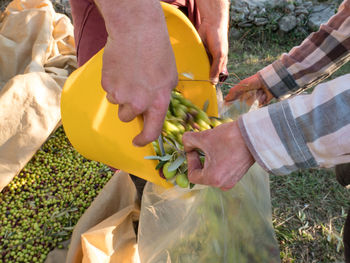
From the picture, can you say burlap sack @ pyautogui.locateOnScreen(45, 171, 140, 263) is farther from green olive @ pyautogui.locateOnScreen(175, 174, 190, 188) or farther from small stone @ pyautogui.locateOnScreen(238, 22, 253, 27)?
small stone @ pyautogui.locateOnScreen(238, 22, 253, 27)

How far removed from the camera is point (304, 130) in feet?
3.16

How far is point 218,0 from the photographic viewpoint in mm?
1564

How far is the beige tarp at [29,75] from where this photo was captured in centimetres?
219

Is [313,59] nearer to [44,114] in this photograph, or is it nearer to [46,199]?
[44,114]

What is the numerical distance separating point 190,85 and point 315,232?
4.49ft

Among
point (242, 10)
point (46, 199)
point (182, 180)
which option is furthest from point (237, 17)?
point (182, 180)

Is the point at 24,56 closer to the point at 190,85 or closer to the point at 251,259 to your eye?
the point at 190,85

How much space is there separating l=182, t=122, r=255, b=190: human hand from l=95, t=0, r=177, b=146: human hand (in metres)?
0.18

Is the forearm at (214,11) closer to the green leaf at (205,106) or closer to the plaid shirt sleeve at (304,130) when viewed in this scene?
the green leaf at (205,106)

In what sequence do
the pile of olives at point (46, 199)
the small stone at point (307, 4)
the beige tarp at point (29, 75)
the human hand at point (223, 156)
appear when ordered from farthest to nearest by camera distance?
the small stone at point (307, 4) < the beige tarp at point (29, 75) < the pile of olives at point (46, 199) < the human hand at point (223, 156)


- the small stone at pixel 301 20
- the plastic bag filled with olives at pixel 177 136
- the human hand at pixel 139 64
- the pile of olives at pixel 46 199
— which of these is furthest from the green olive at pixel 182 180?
the small stone at pixel 301 20

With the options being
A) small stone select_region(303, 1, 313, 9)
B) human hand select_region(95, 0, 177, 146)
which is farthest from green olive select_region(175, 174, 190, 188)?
small stone select_region(303, 1, 313, 9)

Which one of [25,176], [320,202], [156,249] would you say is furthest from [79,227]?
[320,202]

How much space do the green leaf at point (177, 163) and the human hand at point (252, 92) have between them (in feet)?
2.43
